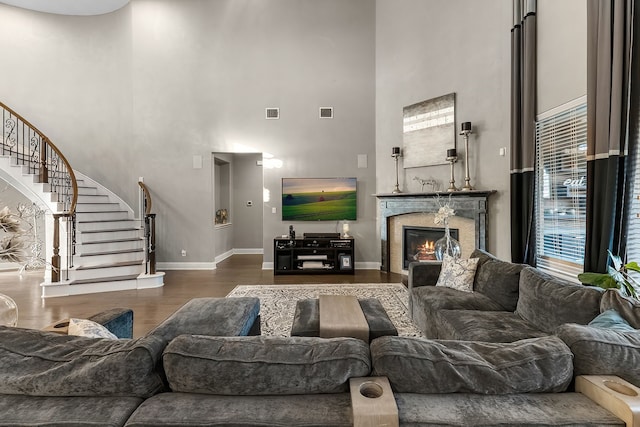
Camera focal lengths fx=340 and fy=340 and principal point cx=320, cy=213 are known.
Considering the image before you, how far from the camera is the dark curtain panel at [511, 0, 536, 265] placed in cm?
402

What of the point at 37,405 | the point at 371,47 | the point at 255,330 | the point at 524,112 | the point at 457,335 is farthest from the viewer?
the point at 371,47

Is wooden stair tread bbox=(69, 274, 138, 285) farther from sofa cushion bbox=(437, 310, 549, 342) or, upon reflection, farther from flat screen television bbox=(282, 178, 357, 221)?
sofa cushion bbox=(437, 310, 549, 342)

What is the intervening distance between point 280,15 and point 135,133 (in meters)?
3.76

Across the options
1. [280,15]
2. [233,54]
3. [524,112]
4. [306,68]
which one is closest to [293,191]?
[306,68]

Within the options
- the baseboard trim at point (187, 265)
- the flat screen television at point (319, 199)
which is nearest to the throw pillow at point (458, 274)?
the flat screen television at point (319, 199)

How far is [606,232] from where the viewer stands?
285cm

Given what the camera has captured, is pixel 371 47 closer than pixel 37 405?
No

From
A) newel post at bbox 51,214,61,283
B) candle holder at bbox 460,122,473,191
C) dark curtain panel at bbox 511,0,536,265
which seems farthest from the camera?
candle holder at bbox 460,122,473,191

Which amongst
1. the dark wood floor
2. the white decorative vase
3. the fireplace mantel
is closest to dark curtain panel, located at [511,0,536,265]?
the fireplace mantel

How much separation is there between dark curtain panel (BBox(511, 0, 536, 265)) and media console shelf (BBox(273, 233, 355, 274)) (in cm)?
283

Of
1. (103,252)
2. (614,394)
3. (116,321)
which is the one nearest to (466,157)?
(614,394)

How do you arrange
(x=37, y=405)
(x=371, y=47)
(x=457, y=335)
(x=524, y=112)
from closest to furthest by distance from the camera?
(x=37, y=405) < (x=457, y=335) < (x=524, y=112) < (x=371, y=47)

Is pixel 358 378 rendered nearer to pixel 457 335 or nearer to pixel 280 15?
pixel 457 335

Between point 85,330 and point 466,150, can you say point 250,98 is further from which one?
point 85,330
